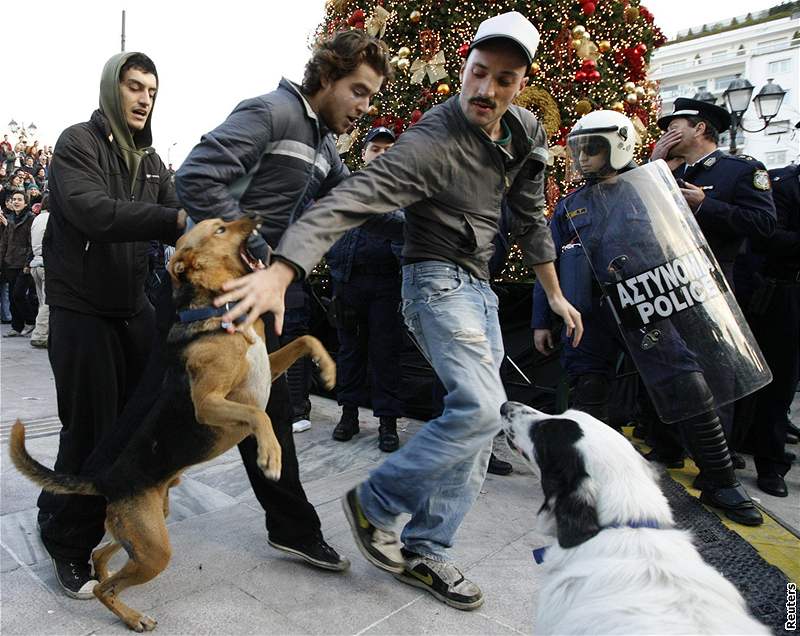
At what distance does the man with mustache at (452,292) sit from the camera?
7.56 ft

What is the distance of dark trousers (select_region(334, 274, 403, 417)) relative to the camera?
15.3 feet

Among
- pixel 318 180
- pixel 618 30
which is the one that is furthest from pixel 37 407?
pixel 618 30

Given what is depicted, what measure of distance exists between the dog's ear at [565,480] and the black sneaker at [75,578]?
180cm

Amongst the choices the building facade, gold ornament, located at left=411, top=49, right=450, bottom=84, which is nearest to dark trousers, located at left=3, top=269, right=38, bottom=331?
gold ornament, located at left=411, top=49, right=450, bottom=84

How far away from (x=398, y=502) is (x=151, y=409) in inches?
40.2

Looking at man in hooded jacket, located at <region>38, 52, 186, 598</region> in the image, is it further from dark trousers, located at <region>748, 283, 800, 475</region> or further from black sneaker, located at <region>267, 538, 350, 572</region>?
dark trousers, located at <region>748, 283, 800, 475</region>

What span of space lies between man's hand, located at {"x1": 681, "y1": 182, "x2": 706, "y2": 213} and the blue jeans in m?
1.92

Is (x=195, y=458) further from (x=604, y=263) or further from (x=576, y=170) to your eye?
(x=576, y=170)

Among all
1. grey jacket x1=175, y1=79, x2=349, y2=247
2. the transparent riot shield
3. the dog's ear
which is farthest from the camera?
the transparent riot shield

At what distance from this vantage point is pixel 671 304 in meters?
2.82

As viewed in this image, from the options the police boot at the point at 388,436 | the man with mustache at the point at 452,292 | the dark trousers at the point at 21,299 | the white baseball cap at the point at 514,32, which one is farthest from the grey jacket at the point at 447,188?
the dark trousers at the point at 21,299

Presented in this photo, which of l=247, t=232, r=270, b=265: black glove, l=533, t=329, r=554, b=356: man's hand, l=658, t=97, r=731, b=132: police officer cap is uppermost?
l=658, t=97, r=731, b=132: police officer cap

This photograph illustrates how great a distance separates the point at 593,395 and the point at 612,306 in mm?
853

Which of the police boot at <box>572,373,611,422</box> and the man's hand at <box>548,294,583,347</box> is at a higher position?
the man's hand at <box>548,294,583,347</box>
